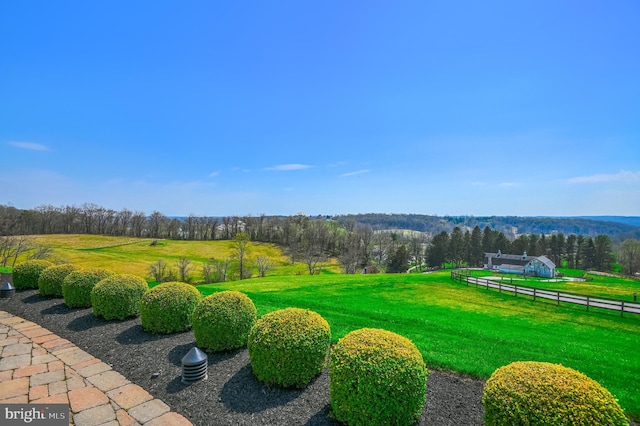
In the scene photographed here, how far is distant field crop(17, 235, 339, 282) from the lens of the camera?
135ft

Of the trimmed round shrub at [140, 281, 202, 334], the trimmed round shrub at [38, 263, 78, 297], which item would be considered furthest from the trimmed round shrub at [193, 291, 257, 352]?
the trimmed round shrub at [38, 263, 78, 297]

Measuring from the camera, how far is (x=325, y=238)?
6750cm

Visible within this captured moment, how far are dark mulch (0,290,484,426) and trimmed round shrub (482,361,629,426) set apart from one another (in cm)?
90

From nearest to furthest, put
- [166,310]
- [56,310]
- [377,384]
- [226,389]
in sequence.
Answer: [377,384] → [226,389] → [166,310] → [56,310]

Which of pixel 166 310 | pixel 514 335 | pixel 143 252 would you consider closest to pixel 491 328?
pixel 514 335

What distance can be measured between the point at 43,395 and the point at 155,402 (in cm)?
170

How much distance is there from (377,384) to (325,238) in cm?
6433

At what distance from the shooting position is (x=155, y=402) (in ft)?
13.1

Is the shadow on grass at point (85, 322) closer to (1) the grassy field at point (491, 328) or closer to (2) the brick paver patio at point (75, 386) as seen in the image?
(2) the brick paver patio at point (75, 386)

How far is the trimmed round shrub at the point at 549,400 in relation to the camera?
2711 mm

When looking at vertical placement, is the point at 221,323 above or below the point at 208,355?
above

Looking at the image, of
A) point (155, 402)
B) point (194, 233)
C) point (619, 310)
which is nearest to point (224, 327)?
point (155, 402)

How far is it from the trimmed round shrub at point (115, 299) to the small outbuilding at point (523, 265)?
5374cm

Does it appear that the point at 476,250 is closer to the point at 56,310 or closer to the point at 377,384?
the point at 377,384
